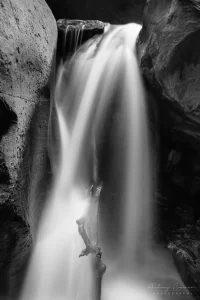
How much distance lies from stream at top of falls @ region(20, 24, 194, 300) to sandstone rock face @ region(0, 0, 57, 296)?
0.44m

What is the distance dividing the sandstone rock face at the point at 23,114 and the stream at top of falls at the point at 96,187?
436 mm

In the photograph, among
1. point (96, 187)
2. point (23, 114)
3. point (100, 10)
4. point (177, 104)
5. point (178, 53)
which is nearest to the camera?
point (23, 114)

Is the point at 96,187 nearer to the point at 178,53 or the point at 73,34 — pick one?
the point at 178,53

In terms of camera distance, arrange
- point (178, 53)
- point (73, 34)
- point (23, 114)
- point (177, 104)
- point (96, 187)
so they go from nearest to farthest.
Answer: point (23, 114), point (178, 53), point (177, 104), point (96, 187), point (73, 34)

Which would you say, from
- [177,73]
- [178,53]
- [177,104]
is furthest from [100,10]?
[177,104]

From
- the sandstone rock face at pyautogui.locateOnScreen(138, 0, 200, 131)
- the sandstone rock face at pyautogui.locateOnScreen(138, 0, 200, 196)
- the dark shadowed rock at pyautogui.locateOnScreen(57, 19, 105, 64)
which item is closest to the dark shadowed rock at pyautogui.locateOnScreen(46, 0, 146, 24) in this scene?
the dark shadowed rock at pyautogui.locateOnScreen(57, 19, 105, 64)

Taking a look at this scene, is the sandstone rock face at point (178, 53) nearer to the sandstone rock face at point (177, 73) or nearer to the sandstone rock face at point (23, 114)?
the sandstone rock face at point (177, 73)

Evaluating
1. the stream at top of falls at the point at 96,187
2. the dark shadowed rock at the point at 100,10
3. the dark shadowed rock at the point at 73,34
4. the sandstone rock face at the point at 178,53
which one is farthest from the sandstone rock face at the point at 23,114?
the dark shadowed rock at the point at 100,10

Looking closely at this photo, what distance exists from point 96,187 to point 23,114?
78.4 inches

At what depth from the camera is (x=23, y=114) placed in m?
2.67

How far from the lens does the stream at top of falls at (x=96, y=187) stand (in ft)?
9.57

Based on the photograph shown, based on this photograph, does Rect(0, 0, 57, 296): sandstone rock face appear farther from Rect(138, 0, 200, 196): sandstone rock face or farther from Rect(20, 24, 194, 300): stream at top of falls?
Rect(138, 0, 200, 196): sandstone rock face

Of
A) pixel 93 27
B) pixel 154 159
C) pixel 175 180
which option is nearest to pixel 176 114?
pixel 154 159

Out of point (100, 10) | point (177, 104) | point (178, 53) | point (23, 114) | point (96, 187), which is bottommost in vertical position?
point (96, 187)
